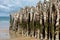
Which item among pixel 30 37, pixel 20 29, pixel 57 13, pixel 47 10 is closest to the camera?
pixel 57 13

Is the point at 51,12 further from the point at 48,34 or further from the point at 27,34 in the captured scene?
the point at 27,34

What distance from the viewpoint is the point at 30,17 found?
976 inches

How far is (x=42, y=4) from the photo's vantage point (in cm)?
2173

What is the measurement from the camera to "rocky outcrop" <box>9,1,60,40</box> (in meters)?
17.7

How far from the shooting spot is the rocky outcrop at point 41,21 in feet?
58.0

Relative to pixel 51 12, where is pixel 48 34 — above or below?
below

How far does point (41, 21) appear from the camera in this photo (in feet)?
67.5

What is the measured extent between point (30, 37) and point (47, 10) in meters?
6.09

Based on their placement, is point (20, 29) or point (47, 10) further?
point (20, 29)

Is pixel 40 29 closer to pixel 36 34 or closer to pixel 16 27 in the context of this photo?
pixel 36 34

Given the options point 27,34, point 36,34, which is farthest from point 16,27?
point 36,34

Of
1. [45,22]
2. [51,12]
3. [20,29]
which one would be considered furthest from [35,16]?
[20,29]

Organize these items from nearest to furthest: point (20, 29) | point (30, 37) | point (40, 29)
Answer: point (40, 29) < point (30, 37) < point (20, 29)

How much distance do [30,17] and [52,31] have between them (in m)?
7.02
